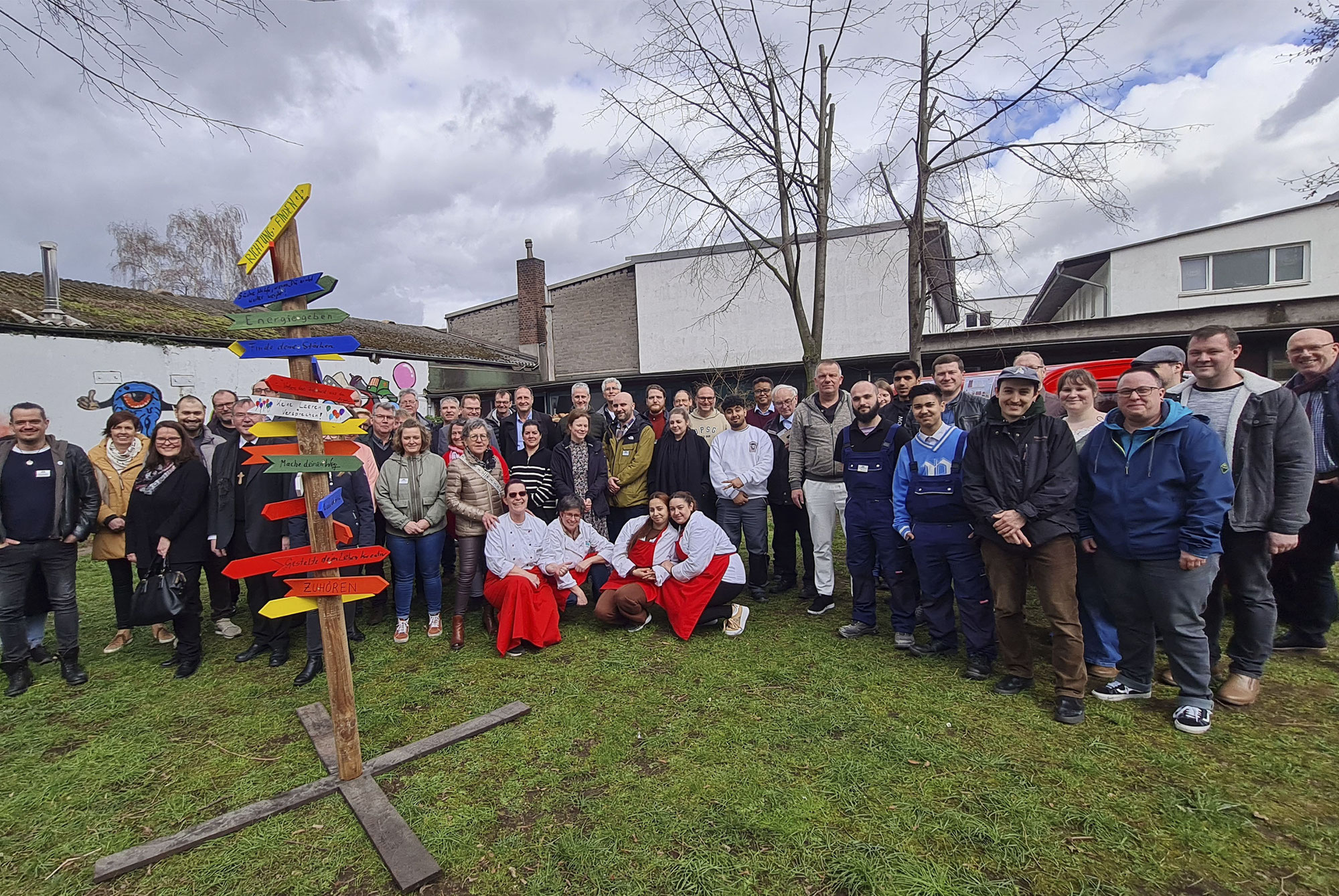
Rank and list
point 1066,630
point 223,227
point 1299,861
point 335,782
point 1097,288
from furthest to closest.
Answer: point 223,227
point 1097,288
point 1066,630
point 335,782
point 1299,861

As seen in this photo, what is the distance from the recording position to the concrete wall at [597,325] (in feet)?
80.0

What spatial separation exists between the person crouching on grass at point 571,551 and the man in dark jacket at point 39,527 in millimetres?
3373

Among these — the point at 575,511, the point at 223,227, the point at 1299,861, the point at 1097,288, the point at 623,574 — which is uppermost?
the point at 223,227

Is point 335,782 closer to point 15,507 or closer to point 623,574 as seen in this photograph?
point 623,574

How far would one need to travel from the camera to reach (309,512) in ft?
9.93

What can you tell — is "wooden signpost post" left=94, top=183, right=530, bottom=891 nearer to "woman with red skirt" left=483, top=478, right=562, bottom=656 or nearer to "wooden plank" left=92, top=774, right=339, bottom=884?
"wooden plank" left=92, top=774, right=339, bottom=884

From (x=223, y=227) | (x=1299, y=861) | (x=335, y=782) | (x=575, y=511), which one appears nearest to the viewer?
(x=1299, y=861)

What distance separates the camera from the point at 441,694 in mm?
4105

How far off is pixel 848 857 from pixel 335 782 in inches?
99.1

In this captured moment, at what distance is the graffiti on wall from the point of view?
37.0ft

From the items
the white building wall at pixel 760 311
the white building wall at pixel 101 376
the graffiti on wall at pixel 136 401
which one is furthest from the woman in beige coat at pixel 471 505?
the white building wall at pixel 760 311

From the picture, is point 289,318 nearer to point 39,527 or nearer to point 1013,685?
point 39,527

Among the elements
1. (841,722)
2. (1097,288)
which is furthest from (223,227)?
(1097,288)

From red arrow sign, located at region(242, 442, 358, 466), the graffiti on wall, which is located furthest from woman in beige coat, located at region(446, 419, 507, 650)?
the graffiti on wall
